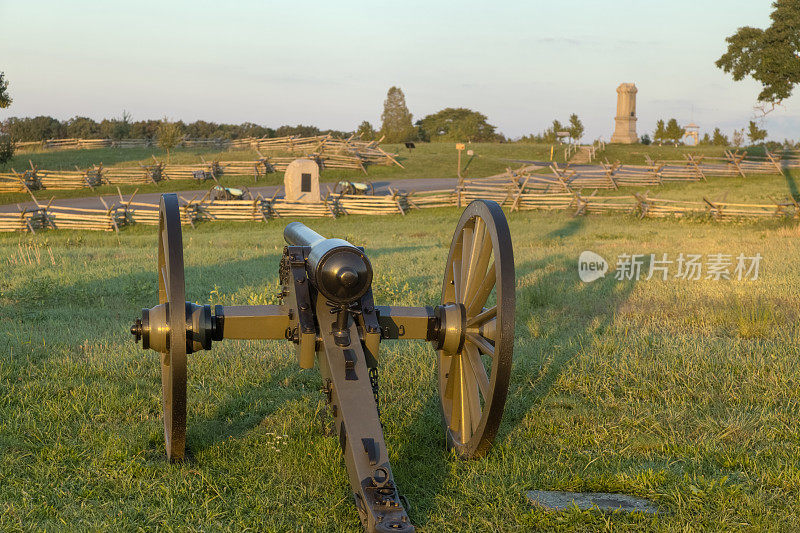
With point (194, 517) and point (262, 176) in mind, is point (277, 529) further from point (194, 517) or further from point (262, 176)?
point (262, 176)

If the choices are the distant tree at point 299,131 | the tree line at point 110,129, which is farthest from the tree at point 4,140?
the distant tree at point 299,131

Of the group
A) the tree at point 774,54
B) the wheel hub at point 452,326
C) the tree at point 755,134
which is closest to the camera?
the wheel hub at point 452,326

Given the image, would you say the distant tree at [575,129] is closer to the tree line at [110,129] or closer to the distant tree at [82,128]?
the tree line at [110,129]

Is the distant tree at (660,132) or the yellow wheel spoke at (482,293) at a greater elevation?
the distant tree at (660,132)

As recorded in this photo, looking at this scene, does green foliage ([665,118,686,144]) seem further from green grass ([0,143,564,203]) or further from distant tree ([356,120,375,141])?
distant tree ([356,120,375,141])

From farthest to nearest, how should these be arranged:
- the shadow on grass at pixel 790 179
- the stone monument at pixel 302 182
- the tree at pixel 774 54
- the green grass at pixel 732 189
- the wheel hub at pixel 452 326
Answer: the tree at pixel 774 54, the shadow on grass at pixel 790 179, the green grass at pixel 732 189, the stone monument at pixel 302 182, the wheel hub at pixel 452 326

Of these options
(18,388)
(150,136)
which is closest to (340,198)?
(18,388)

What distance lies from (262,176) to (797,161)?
27390 millimetres

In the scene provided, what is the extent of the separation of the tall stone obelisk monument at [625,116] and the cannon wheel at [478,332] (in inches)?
2048

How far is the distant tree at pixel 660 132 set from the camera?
188 feet

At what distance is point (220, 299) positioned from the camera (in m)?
8.47

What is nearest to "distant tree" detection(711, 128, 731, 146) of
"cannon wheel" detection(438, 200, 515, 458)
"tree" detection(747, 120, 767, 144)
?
"tree" detection(747, 120, 767, 144)

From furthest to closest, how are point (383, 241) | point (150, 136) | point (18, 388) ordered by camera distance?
point (150, 136), point (383, 241), point (18, 388)

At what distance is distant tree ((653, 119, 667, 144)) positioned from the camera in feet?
188
